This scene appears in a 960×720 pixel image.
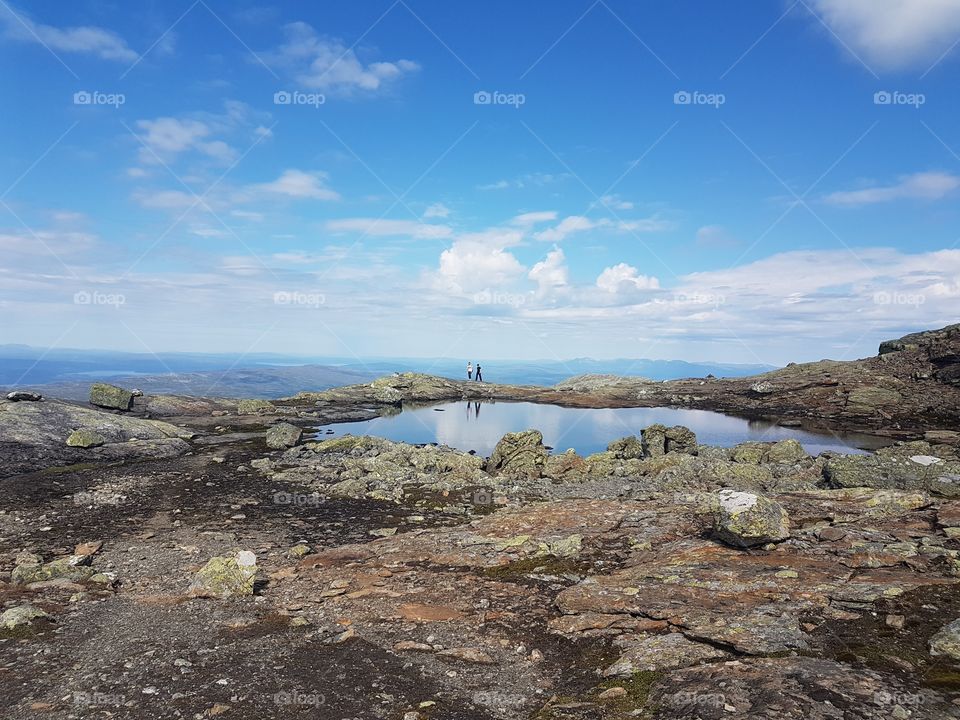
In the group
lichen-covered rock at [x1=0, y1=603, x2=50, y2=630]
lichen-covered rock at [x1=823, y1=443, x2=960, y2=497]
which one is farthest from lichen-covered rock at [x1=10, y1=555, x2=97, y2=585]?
lichen-covered rock at [x1=823, y1=443, x2=960, y2=497]

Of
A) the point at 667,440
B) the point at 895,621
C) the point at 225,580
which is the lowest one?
the point at 225,580

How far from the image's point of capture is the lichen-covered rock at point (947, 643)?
31.2 ft

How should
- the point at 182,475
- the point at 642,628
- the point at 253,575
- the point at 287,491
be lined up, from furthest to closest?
the point at 182,475, the point at 287,491, the point at 253,575, the point at 642,628

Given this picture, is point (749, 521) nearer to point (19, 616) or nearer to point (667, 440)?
point (19, 616)

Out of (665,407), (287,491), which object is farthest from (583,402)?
(287,491)

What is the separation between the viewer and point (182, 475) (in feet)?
104

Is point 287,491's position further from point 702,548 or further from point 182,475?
point 702,548

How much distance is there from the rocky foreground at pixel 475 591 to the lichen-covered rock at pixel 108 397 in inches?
773

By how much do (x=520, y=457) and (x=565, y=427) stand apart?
27.4 m

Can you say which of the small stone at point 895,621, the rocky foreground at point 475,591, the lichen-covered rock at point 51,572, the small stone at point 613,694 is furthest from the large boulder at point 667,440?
the lichen-covered rock at point 51,572

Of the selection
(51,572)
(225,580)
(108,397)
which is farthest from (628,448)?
(108,397)

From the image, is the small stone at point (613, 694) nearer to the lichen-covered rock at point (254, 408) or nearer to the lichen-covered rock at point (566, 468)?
the lichen-covered rock at point (566, 468)

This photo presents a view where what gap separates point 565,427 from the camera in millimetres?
63375

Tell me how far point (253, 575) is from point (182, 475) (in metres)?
19.4
